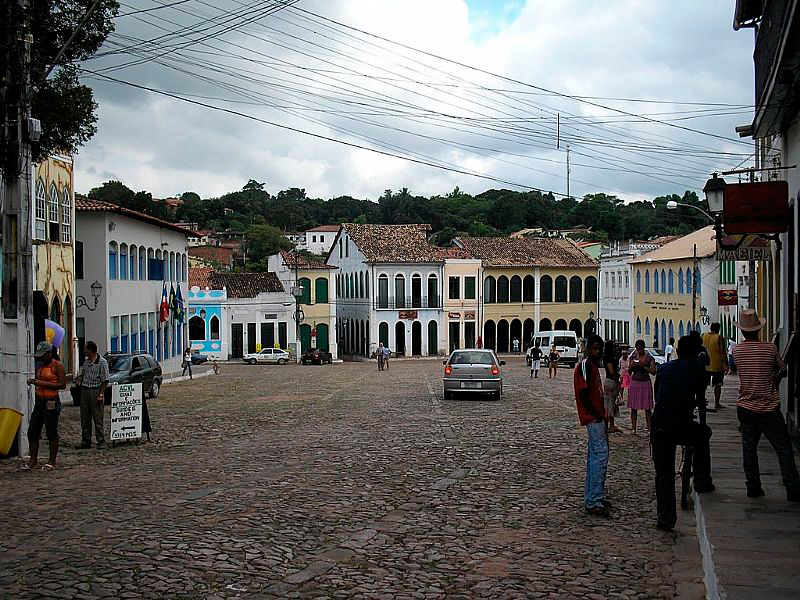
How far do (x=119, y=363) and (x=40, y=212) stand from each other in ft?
27.4

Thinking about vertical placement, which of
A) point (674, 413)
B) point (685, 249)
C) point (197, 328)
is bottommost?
point (197, 328)

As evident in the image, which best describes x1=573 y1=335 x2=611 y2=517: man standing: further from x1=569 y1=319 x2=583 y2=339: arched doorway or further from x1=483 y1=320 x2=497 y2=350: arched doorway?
x1=569 y1=319 x2=583 y2=339: arched doorway

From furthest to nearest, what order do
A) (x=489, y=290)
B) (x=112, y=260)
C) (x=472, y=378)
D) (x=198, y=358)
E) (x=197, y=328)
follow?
(x=489, y=290)
(x=197, y=328)
(x=198, y=358)
(x=112, y=260)
(x=472, y=378)

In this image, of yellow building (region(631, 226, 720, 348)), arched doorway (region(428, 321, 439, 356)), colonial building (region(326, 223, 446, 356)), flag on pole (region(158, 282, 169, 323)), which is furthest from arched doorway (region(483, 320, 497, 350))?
flag on pole (region(158, 282, 169, 323))

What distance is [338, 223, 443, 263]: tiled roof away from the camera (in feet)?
229

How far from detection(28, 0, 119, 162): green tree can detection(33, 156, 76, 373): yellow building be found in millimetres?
14109

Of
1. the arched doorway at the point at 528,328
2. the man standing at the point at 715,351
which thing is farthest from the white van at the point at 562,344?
the man standing at the point at 715,351

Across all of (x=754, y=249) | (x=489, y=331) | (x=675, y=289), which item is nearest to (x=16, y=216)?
(x=754, y=249)

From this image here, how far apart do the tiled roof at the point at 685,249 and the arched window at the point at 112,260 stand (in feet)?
90.5

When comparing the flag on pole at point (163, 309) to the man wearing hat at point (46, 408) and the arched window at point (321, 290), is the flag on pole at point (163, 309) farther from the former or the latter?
the man wearing hat at point (46, 408)

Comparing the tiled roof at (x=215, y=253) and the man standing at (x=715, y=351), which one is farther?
the tiled roof at (x=215, y=253)

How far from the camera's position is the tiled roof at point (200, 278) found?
66.1m

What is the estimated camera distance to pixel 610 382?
608 inches

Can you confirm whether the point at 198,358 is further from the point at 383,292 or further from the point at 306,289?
the point at 383,292
